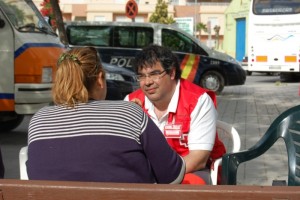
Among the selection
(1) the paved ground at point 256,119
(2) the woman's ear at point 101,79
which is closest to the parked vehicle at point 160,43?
(1) the paved ground at point 256,119

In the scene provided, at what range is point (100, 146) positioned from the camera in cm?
261

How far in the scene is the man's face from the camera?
12.3ft

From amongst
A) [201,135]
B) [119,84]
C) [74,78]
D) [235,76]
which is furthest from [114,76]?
[74,78]

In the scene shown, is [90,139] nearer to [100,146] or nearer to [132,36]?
[100,146]

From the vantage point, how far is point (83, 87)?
9.16 feet

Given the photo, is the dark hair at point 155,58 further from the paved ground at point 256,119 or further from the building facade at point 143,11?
the building facade at point 143,11

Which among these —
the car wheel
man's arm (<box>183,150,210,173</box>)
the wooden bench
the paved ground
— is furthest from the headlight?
the wooden bench

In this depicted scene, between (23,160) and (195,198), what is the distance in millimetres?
1800

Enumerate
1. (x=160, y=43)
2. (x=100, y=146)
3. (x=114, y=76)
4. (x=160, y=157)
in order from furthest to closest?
(x=160, y=43) → (x=114, y=76) → (x=160, y=157) → (x=100, y=146)

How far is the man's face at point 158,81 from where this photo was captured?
12.3 feet

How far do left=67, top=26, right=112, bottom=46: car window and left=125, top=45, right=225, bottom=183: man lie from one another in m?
13.0

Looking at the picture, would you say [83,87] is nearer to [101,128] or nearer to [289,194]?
[101,128]

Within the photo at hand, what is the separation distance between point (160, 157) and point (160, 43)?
542 inches

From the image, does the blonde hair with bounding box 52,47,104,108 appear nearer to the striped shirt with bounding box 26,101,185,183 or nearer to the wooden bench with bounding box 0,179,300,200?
the striped shirt with bounding box 26,101,185,183
